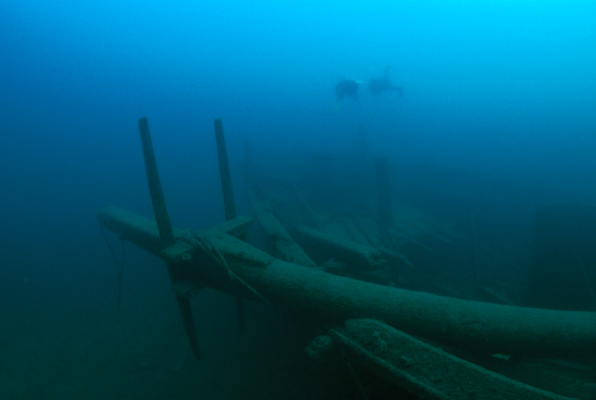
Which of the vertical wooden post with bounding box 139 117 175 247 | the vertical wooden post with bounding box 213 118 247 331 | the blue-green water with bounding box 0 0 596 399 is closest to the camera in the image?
the vertical wooden post with bounding box 139 117 175 247

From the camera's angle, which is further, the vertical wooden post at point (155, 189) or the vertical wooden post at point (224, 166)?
the vertical wooden post at point (224, 166)

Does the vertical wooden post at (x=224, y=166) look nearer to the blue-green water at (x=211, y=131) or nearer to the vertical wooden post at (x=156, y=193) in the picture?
the vertical wooden post at (x=156, y=193)

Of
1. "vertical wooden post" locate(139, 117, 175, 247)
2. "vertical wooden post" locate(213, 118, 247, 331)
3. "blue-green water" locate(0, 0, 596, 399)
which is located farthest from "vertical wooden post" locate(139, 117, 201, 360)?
"blue-green water" locate(0, 0, 596, 399)

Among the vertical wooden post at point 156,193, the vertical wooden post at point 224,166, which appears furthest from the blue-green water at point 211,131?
the vertical wooden post at point 224,166

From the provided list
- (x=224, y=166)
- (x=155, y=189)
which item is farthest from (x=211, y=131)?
(x=155, y=189)

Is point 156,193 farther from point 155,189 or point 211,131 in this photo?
point 211,131

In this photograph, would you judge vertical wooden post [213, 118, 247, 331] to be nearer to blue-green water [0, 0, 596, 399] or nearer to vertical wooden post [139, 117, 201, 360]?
vertical wooden post [139, 117, 201, 360]

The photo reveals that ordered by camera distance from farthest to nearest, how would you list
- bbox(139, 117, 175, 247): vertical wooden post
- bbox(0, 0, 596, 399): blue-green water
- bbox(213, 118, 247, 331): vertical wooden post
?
bbox(0, 0, 596, 399): blue-green water, bbox(213, 118, 247, 331): vertical wooden post, bbox(139, 117, 175, 247): vertical wooden post

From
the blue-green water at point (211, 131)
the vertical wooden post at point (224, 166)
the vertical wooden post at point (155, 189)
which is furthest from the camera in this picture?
the blue-green water at point (211, 131)

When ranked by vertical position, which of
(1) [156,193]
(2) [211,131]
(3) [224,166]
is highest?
(2) [211,131]

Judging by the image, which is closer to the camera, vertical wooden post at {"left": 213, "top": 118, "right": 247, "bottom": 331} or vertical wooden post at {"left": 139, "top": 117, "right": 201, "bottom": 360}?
vertical wooden post at {"left": 139, "top": 117, "right": 201, "bottom": 360}

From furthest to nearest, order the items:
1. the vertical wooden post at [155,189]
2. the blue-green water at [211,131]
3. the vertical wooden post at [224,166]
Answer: the blue-green water at [211,131]
the vertical wooden post at [224,166]
the vertical wooden post at [155,189]

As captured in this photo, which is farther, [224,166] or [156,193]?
[224,166]

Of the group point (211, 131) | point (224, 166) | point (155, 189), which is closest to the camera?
point (155, 189)
